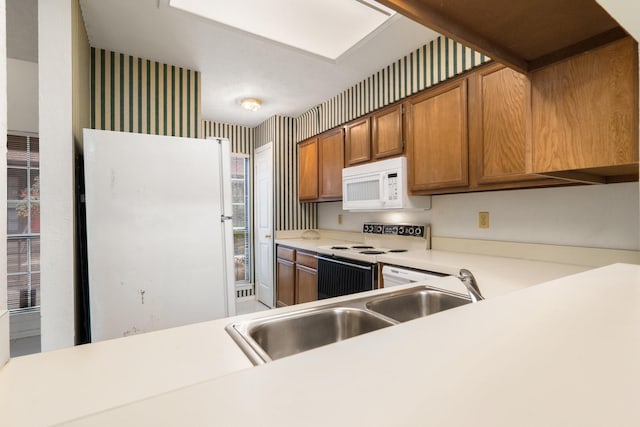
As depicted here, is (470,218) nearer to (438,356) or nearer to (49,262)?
(438,356)

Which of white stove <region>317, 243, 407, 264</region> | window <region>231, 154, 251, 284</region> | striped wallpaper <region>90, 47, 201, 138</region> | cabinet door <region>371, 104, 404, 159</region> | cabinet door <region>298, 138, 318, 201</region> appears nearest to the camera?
white stove <region>317, 243, 407, 264</region>

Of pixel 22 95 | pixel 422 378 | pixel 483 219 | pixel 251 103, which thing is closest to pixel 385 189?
pixel 483 219

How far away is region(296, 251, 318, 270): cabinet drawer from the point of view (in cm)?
310

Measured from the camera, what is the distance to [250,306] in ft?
13.6

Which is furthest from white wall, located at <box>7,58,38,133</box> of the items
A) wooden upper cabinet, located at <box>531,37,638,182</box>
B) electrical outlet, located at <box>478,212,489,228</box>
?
electrical outlet, located at <box>478,212,489,228</box>

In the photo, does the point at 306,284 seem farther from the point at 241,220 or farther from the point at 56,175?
the point at 56,175

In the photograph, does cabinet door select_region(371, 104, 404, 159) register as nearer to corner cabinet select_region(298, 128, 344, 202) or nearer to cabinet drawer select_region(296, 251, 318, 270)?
corner cabinet select_region(298, 128, 344, 202)

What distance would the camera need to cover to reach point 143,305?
1.70 metres

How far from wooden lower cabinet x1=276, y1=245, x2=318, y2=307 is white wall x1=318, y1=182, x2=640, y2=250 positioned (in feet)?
4.13

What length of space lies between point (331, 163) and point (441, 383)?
319cm

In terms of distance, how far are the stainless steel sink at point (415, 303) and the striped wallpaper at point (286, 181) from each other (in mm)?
2820

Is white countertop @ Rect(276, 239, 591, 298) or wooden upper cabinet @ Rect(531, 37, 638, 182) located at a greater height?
wooden upper cabinet @ Rect(531, 37, 638, 182)

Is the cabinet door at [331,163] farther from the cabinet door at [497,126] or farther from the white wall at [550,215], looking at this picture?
the cabinet door at [497,126]

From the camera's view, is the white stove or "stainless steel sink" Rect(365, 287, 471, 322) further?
the white stove
